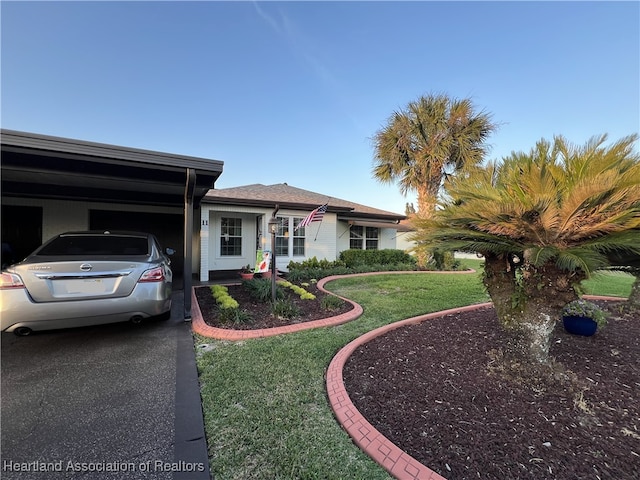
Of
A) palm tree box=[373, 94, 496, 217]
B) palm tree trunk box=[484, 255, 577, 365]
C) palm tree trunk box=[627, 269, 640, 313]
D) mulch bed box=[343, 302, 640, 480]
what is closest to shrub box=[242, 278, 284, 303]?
mulch bed box=[343, 302, 640, 480]

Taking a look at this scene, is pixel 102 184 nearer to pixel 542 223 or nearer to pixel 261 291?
pixel 261 291

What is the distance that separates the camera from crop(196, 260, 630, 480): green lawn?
5.71ft

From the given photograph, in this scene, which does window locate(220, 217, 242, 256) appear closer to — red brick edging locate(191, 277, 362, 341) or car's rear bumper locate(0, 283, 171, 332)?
red brick edging locate(191, 277, 362, 341)

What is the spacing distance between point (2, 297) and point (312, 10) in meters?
9.86

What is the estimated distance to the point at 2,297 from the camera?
306 centimetres

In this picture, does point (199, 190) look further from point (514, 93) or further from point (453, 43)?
point (514, 93)

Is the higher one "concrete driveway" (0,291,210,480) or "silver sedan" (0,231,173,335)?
"silver sedan" (0,231,173,335)

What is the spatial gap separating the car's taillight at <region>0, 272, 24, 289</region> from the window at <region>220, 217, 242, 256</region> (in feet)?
24.9

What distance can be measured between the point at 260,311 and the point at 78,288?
→ 108 inches

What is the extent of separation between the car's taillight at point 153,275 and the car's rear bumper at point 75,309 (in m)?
0.07

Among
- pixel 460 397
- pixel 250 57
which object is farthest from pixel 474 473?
pixel 250 57

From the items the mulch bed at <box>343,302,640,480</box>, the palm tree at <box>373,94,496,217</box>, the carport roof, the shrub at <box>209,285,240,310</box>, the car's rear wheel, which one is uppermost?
the palm tree at <box>373,94,496,217</box>

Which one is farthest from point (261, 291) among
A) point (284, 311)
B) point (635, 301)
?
point (635, 301)

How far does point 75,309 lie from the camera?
3.30 m
